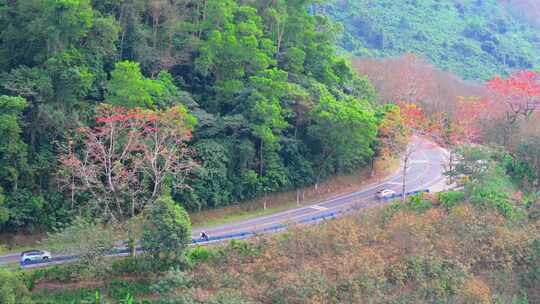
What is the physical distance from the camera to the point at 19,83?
2912 cm

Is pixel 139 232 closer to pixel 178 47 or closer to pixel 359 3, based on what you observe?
pixel 178 47

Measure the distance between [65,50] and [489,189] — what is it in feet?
68.7

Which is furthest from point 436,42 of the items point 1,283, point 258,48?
point 1,283

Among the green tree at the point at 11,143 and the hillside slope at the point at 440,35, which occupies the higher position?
the hillside slope at the point at 440,35

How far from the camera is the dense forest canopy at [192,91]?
29.2 metres

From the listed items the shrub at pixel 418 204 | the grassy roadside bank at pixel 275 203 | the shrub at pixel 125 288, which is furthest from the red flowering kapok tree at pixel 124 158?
the shrub at pixel 418 204

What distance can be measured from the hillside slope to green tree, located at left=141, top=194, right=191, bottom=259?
39.6 m

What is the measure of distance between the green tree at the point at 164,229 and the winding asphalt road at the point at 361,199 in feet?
13.5

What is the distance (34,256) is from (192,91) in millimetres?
13175

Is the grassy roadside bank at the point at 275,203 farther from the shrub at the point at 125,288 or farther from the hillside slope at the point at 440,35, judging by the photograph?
the hillside slope at the point at 440,35

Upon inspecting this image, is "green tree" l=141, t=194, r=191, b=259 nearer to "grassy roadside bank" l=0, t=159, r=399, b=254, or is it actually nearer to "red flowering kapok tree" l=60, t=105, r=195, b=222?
"red flowering kapok tree" l=60, t=105, r=195, b=222

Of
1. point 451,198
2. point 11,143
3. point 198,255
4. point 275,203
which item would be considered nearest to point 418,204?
point 451,198

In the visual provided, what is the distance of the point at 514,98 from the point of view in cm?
3784

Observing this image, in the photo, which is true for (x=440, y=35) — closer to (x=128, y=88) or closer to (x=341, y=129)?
(x=341, y=129)
